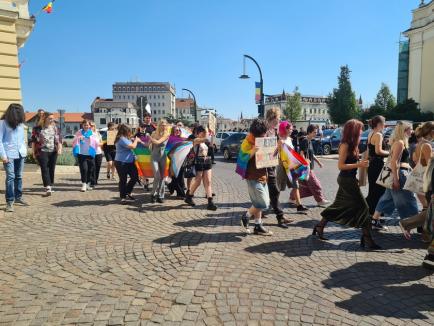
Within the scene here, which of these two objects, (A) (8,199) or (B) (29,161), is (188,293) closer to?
(A) (8,199)

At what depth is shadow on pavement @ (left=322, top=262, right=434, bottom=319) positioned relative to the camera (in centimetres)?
334

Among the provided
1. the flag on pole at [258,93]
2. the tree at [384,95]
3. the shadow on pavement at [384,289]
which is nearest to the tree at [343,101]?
the tree at [384,95]

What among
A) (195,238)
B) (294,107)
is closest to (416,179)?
(195,238)

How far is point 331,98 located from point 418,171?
229ft

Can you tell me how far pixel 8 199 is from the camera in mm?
6883

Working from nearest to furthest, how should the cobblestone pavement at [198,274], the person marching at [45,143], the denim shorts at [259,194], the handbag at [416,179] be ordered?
1. the cobblestone pavement at [198,274]
2. the handbag at [416,179]
3. the denim shorts at [259,194]
4. the person marching at [45,143]

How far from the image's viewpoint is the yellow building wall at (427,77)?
5147cm

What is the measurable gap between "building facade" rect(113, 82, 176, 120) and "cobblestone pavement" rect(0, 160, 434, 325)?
161 m

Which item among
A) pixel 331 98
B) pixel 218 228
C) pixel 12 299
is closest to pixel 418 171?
pixel 218 228

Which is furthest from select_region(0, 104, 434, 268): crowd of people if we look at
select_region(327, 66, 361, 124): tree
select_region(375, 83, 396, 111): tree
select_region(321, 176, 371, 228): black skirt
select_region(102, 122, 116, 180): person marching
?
select_region(375, 83, 396, 111): tree

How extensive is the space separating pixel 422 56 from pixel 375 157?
188ft

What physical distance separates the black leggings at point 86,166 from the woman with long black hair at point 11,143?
203 centimetres

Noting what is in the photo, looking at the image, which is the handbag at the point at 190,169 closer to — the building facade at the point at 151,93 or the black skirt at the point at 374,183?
the black skirt at the point at 374,183

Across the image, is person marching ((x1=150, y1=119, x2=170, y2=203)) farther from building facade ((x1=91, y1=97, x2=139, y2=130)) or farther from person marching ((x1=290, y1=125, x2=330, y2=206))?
building facade ((x1=91, y1=97, x2=139, y2=130))
